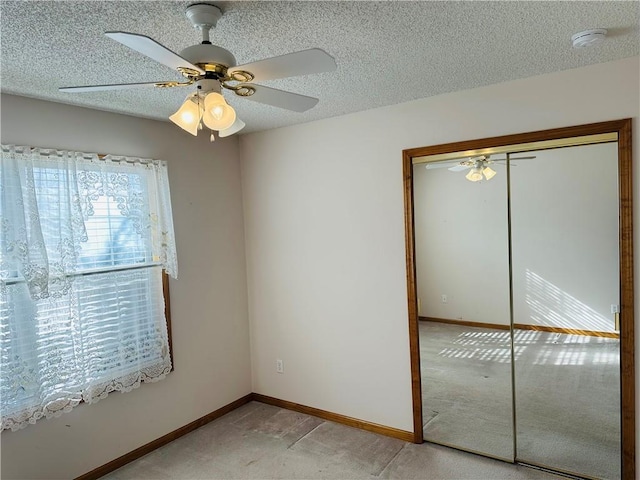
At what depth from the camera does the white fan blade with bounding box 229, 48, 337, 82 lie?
55.3 inches

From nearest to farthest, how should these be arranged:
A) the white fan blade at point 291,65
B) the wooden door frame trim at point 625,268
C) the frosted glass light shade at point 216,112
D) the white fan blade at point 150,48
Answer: the white fan blade at point 150,48 → the white fan blade at point 291,65 → the frosted glass light shade at point 216,112 → the wooden door frame trim at point 625,268

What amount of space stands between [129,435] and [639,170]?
3571 mm

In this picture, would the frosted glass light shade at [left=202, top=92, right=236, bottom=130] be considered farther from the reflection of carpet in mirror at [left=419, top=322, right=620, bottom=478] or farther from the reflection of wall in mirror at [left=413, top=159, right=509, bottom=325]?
the reflection of carpet in mirror at [left=419, top=322, right=620, bottom=478]

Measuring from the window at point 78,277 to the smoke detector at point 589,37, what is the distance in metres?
2.63

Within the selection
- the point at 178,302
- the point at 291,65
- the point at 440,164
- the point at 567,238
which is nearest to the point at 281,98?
the point at 291,65

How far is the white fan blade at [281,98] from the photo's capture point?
1.75 metres

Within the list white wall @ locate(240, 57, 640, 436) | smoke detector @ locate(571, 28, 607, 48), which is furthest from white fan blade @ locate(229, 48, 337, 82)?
white wall @ locate(240, 57, 640, 436)

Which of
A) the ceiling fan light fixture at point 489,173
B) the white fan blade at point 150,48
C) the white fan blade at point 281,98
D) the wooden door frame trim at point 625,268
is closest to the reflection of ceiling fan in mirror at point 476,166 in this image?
the ceiling fan light fixture at point 489,173

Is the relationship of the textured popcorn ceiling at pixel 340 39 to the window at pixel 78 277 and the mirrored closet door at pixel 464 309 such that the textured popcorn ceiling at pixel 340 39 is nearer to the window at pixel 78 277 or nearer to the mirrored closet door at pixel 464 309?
the window at pixel 78 277

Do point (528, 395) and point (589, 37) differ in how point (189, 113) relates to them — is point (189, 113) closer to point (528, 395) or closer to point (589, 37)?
point (589, 37)

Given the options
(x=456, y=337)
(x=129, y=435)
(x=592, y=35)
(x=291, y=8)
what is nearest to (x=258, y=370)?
(x=129, y=435)

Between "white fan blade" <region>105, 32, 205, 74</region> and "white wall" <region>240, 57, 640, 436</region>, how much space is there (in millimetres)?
1884

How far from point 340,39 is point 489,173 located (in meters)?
1.45

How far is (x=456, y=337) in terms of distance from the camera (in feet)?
10.1
